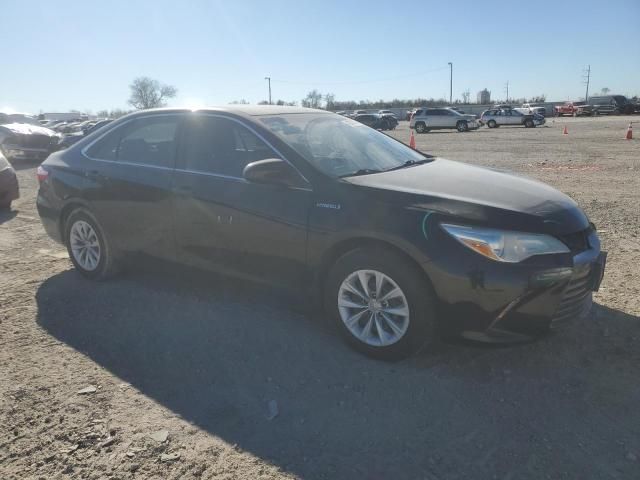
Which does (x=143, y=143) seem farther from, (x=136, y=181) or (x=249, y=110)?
(x=249, y=110)

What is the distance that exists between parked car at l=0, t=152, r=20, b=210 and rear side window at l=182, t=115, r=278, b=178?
5.48 m

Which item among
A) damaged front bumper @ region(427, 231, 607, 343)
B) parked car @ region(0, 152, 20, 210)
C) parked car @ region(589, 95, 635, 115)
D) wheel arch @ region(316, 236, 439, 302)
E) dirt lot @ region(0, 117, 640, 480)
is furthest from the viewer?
parked car @ region(589, 95, 635, 115)

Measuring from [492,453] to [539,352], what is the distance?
45.7 inches

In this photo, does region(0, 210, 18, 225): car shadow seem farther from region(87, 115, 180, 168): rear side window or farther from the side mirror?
the side mirror

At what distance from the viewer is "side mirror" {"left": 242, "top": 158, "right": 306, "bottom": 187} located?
3.50m

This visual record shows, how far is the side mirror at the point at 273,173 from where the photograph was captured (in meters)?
3.50

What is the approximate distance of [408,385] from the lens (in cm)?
311

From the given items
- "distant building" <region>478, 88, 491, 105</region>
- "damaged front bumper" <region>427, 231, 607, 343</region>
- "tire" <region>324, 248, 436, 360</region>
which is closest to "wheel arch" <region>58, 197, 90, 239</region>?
"tire" <region>324, 248, 436, 360</region>

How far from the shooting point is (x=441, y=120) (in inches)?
1468

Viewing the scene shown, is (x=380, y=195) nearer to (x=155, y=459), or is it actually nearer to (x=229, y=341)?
(x=229, y=341)

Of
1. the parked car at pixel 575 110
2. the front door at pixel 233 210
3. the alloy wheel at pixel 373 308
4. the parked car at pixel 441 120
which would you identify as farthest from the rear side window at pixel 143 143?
the parked car at pixel 575 110

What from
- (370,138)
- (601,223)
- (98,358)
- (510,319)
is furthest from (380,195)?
(601,223)

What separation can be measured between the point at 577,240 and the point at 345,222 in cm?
142

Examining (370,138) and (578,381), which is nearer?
(578,381)
